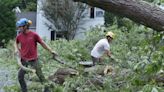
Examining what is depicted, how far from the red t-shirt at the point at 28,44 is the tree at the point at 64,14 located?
1002 inches

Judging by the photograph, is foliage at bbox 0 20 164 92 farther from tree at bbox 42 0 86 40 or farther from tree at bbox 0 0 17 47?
tree at bbox 0 0 17 47

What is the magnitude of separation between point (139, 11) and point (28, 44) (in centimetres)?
365

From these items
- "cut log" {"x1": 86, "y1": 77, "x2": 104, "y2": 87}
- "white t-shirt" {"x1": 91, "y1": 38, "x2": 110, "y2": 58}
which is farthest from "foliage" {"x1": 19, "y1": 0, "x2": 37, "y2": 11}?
"cut log" {"x1": 86, "y1": 77, "x2": 104, "y2": 87}

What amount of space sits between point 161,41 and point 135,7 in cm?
73

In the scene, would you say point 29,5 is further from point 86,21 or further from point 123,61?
point 123,61

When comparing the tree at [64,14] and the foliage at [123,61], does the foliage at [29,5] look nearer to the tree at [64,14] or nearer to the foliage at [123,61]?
the tree at [64,14]

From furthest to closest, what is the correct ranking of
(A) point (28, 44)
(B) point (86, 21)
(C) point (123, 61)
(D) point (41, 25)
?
(D) point (41, 25) → (B) point (86, 21) → (C) point (123, 61) → (A) point (28, 44)

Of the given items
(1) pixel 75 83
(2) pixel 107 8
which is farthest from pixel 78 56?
(2) pixel 107 8

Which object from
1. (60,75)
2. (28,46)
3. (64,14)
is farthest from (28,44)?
(64,14)

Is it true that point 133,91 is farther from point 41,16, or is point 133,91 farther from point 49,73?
point 41,16

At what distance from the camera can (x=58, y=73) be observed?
932 centimetres

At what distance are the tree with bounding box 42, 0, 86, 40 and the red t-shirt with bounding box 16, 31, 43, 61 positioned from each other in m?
25.5

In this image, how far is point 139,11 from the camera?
430 cm

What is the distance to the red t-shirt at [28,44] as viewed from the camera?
7629 millimetres
